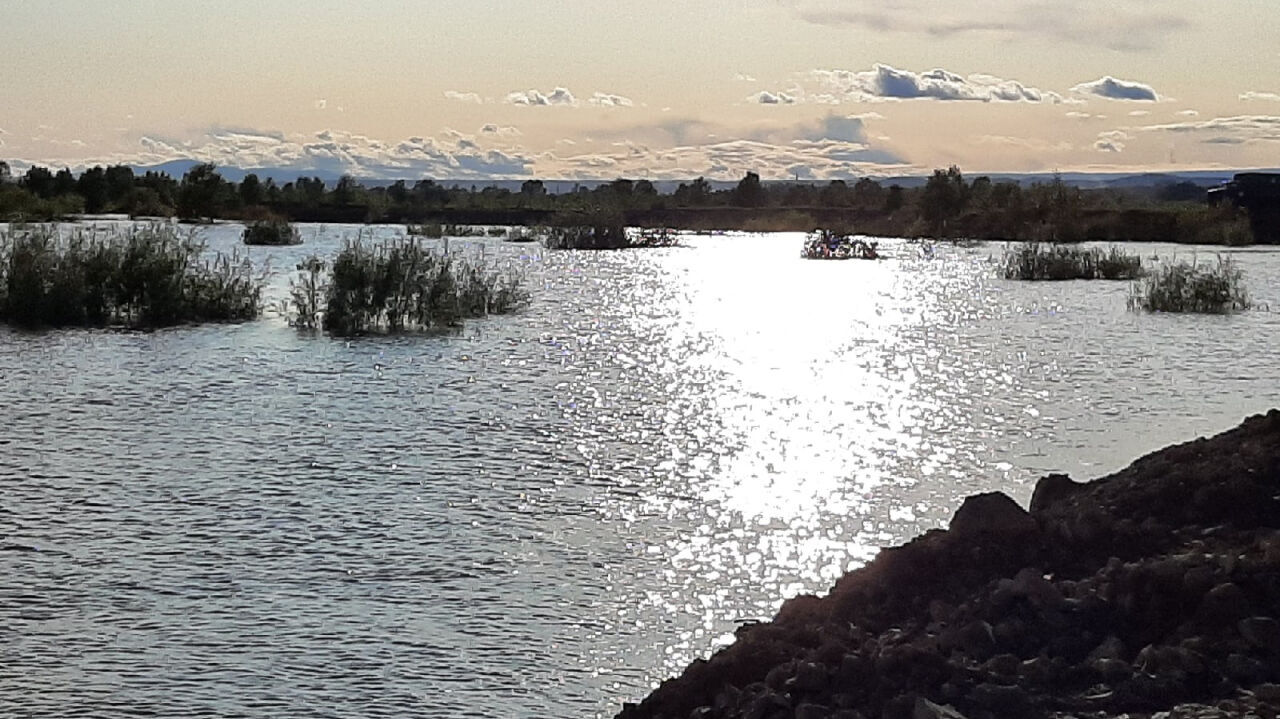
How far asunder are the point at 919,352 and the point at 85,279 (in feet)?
47.6

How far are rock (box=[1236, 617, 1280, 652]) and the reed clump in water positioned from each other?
24505 millimetres

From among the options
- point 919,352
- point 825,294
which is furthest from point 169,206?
point 919,352

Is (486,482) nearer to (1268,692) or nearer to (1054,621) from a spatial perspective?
(1054,621)

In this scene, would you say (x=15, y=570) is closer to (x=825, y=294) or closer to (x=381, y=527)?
(x=381, y=527)

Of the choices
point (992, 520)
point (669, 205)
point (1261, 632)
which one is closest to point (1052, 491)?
point (992, 520)

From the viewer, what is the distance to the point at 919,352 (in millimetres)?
26297

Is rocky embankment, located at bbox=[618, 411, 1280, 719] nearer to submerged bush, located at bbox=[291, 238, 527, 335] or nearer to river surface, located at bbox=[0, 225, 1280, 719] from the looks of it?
river surface, located at bbox=[0, 225, 1280, 719]

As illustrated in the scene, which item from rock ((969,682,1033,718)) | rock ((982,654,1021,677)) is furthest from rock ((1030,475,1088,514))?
rock ((969,682,1033,718))

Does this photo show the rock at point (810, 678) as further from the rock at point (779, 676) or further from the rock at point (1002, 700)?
the rock at point (1002, 700)

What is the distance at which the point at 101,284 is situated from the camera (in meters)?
28.5

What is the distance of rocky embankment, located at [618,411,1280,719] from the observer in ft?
19.2

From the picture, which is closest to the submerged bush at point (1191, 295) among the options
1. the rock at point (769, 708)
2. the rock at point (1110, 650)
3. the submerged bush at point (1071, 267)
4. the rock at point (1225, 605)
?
the submerged bush at point (1071, 267)

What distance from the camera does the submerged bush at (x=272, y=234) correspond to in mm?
59750

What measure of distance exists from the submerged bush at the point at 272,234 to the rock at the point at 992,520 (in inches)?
2133
